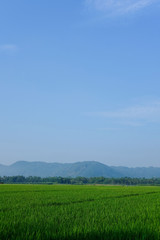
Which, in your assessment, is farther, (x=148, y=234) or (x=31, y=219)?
(x=31, y=219)

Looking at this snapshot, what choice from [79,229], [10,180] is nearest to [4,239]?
[79,229]

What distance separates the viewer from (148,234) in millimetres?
6777

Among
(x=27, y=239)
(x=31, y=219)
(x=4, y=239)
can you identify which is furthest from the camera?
(x=31, y=219)

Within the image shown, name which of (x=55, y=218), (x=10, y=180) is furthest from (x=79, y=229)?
(x=10, y=180)

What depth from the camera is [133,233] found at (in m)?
6.78

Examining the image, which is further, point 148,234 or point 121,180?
point 121,180

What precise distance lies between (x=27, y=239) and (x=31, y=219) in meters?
3.09

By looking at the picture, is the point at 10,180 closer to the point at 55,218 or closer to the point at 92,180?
the point at 92,180

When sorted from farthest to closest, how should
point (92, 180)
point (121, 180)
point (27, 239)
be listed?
point (92, 180) → point (121, 180) → point (27, 239)

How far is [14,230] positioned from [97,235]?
2.09 meters

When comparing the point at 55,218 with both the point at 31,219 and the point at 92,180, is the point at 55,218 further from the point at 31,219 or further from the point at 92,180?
the point at 92,180

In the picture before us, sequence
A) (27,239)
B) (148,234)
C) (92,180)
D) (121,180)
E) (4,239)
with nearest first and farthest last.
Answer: (27,239), (4,239), (148,234), (121,180), (92,180)

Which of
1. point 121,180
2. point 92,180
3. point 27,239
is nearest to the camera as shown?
point 27,239

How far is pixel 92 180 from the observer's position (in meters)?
153
